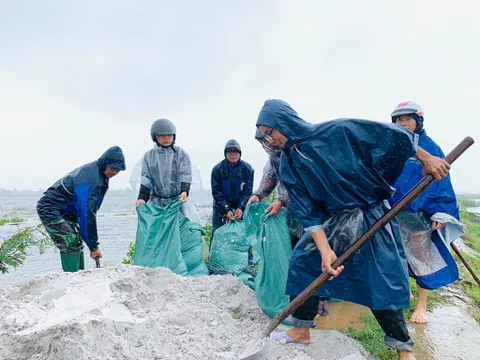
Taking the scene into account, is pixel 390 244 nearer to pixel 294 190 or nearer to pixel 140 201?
pixel 294 190

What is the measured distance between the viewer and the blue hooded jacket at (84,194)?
3.68 meters

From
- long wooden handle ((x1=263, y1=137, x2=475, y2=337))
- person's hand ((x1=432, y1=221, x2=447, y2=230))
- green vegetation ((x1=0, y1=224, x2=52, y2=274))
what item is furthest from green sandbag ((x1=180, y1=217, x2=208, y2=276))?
person's hand ((x1=432, y1=221, x2=447, y2=230))

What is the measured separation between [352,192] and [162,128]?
98.3 inches

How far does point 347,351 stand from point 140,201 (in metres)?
2.60

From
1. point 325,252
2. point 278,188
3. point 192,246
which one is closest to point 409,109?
point 278,188

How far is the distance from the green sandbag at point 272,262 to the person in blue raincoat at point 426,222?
103 cm

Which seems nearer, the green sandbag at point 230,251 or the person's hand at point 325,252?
the person's hand at point 325,252

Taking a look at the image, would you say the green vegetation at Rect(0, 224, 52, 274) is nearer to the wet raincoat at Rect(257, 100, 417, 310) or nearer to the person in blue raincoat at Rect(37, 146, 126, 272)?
the person in blue raincoat at Rect(37, 146, 126, 272)

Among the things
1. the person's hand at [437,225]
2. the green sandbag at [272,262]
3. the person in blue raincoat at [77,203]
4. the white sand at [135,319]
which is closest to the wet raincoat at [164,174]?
the person in blue raincoat at [77,203]

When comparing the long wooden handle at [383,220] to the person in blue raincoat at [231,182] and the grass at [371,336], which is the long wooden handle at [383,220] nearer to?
the grass at [371,336]

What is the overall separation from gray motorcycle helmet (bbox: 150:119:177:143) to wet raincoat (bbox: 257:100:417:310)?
2.09m

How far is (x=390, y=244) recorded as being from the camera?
227 centimetres

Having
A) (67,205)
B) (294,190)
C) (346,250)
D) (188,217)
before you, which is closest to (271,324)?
(346,250)

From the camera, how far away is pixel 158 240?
12.9 ft
